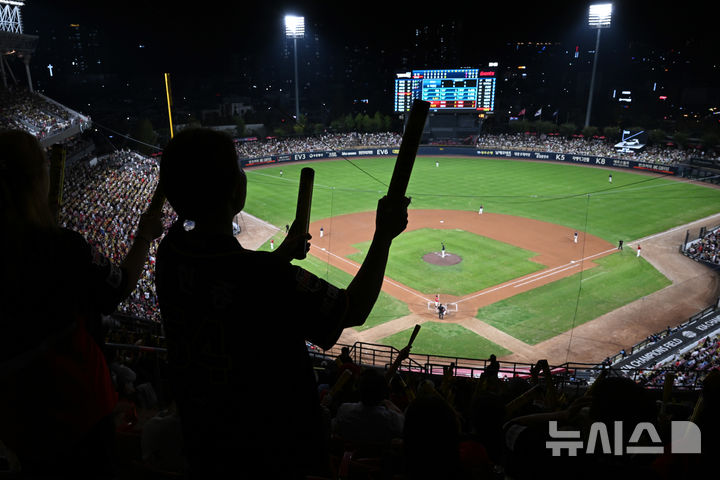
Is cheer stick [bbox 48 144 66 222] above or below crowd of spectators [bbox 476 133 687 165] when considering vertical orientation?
above

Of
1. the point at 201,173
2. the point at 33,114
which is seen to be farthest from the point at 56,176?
the point at 33,114

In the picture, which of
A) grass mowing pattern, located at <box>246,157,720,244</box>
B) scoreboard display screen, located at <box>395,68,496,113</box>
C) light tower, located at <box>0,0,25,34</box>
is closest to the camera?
light tower, located at <box>0,0,25,34</box>

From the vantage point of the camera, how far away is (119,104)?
7194 centimetres

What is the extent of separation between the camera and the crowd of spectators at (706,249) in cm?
2785

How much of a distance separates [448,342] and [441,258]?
9.17 m

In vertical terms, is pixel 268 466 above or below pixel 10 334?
below

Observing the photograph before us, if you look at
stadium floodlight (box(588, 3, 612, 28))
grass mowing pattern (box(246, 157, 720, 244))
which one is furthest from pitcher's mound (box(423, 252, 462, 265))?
stadium floodlight (box(588, 3, 612, 28))

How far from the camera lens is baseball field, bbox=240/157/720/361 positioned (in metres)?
22.1

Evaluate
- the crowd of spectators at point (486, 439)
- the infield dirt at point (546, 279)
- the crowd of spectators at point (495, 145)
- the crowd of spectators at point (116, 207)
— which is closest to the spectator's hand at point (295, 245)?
the crowd of spectators at point (486, 439)

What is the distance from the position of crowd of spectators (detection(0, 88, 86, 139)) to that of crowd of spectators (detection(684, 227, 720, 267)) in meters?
39.8

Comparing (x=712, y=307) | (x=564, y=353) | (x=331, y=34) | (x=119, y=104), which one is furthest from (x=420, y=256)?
(x=331, y=34)

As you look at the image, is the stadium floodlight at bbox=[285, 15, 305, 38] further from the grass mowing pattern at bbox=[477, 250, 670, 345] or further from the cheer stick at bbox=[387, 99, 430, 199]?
the cheer stick at bbox=[387, 99, 430, 199]

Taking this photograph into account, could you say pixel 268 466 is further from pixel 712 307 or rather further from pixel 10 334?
pixel 712 307

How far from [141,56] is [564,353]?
76216mm
